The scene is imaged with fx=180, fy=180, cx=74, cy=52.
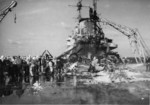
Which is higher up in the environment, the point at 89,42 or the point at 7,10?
the point at 7,10

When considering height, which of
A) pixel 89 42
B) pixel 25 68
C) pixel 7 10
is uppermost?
pixel 7 10

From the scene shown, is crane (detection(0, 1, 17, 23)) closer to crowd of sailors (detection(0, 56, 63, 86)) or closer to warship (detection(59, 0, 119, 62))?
crowd of sailors (detection(0, 56, 63, 86))

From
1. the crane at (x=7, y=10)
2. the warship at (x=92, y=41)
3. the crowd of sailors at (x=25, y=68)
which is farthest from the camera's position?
the warship at (x=92, y=41)

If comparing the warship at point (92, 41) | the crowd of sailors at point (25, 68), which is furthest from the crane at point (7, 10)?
the warship at point (92, 41)

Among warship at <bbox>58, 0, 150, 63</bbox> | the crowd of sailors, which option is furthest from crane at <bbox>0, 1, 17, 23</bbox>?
warship at <bbox>58, 0, 150, 63</bbox>

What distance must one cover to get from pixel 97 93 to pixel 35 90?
2246 millimetres

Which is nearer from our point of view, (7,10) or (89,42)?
(7,10)

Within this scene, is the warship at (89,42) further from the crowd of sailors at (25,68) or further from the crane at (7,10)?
the crane at (7,10)

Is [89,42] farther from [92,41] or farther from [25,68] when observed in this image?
[25,68]

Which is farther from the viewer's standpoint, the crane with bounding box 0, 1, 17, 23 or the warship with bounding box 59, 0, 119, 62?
the warship with bounding box 59, 0, 119, 62

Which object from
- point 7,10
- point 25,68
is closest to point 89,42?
point 25,68

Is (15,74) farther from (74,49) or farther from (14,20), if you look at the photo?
(74,49)

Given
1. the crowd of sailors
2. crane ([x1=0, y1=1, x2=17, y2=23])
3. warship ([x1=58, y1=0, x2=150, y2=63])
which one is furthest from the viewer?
warship ([x1=58, y1=0, x2=150, y2=63])

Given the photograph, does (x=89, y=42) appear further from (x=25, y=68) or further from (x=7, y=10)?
(x=7, y=10)
